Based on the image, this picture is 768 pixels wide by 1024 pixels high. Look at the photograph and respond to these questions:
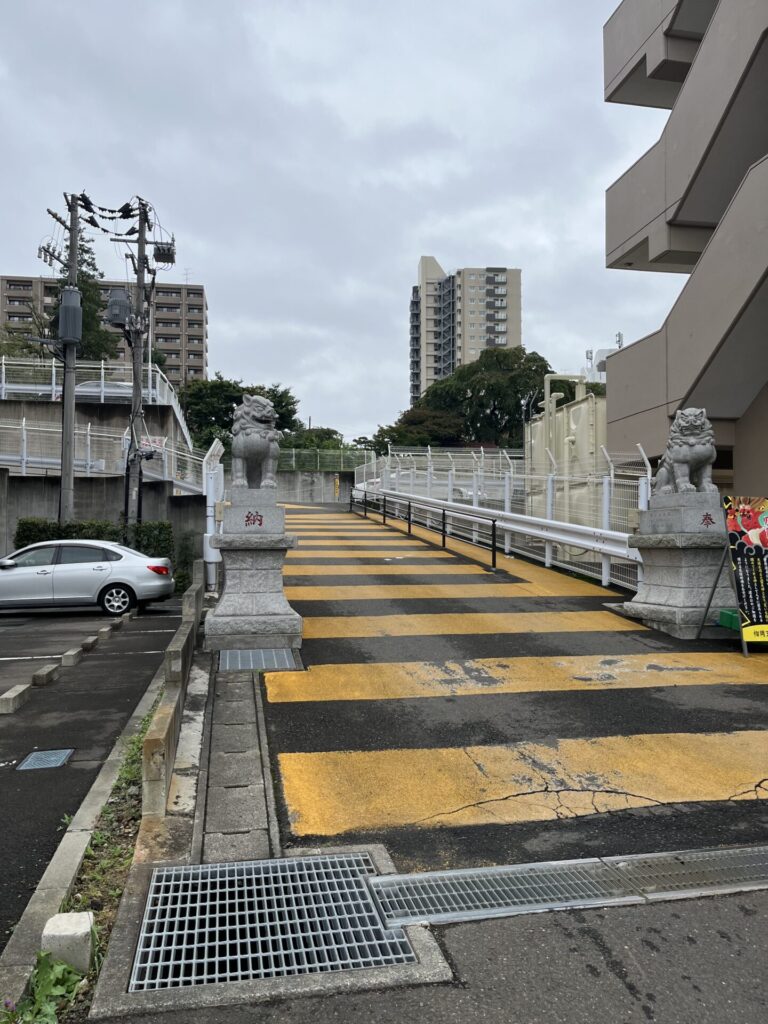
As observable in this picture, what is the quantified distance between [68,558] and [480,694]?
979 centimetres

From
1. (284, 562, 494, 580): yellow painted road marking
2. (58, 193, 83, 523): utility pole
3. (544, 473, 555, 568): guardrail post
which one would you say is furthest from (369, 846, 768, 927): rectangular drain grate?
(58, 193, 83, 523): utility pole

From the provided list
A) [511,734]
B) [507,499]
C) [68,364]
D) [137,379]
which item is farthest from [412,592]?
[137,379]

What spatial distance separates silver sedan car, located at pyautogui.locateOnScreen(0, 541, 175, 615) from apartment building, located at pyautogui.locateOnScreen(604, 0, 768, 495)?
9.92 m

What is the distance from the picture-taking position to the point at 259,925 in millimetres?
3064

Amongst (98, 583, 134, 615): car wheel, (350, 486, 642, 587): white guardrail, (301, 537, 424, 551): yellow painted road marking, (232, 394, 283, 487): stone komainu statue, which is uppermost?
(232, 394, 283, 487): stone komainu statue

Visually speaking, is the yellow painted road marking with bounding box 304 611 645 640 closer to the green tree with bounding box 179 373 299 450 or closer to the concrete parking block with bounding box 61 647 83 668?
the concrete parking block with bounding box 61 647 83 668

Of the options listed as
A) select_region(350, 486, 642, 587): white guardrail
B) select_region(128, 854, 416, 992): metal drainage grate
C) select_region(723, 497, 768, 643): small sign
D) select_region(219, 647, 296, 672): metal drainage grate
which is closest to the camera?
select_region(128, 854, 416, 992): metal drainage grate

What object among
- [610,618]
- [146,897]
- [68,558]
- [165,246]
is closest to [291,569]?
[68,558]

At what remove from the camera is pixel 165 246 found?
74.1 ft

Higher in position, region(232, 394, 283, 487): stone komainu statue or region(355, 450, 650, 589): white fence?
region(232, 394, 283, 487): stone komainu statue

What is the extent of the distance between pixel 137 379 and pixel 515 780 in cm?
1872

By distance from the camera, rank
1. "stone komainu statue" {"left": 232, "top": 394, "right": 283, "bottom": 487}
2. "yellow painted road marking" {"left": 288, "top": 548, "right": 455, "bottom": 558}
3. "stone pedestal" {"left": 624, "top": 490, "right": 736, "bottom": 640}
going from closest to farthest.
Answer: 1. "stone komainu statue" {"left": 232, "top": 394, "right": 283, "bottom": 487}
2. "stone pedestal" {"left": 624, "top": 490, "right": 736, "bottom": 640}
3. "yellow painted road marking" {"left": 288, "top": 548, "right": 455, "bottom": 558}

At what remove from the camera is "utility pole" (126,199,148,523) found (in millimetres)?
19625

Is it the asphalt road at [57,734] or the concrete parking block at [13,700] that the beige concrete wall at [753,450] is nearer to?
the asphalt road at [57,734]
